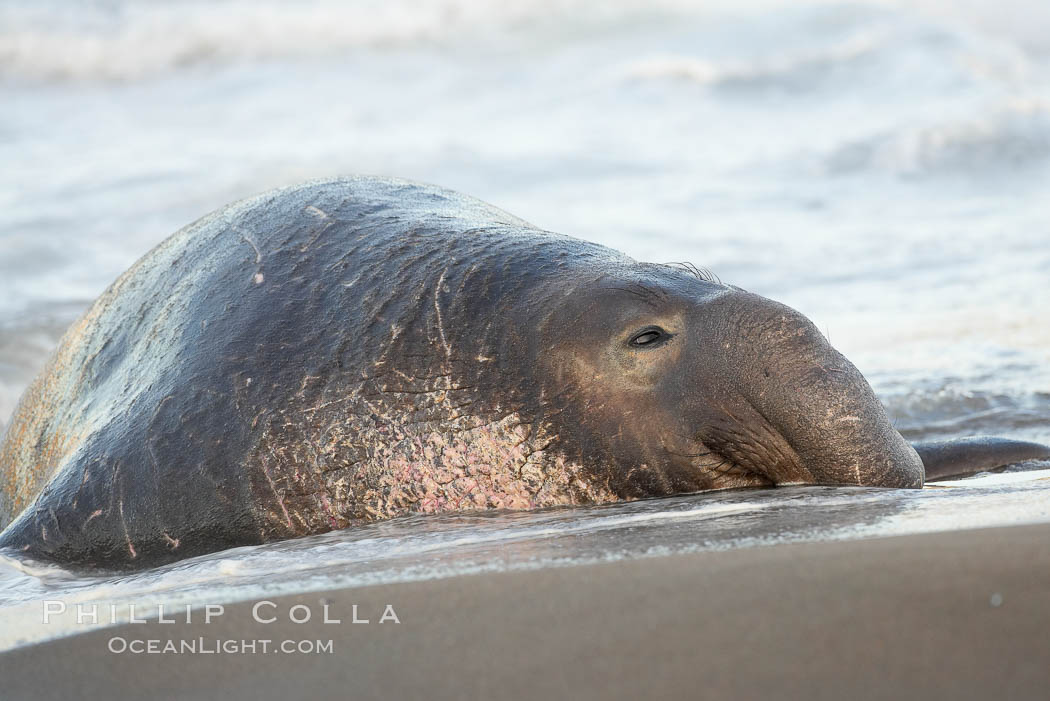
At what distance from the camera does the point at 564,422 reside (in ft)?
12.6

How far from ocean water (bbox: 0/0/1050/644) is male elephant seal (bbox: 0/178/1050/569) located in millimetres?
187

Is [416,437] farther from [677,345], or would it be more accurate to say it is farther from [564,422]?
[677,345]

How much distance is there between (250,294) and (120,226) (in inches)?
409

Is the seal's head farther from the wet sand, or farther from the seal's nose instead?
the wet sand

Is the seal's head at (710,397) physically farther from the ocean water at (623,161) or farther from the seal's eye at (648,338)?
the ocean water at (623,161)

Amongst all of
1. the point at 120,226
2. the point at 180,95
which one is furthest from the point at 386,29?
the point at 120,226

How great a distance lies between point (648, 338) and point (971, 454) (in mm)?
1913

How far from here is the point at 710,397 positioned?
12.6 feet

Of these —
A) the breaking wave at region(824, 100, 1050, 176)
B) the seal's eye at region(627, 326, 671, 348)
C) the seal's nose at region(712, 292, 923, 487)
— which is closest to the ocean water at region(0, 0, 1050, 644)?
the breaking wave at region(824, 100, 1050, 176)

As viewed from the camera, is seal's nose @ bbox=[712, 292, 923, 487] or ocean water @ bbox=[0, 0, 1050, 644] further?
seal's nose @ bbox=[712, 292, 923, 487]

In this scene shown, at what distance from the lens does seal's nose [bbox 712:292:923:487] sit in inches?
148

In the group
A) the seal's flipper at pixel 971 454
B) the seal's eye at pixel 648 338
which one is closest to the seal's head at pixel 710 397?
the seal's eye at pixel 648 338

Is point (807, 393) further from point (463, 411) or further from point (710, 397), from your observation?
point (463, 411)

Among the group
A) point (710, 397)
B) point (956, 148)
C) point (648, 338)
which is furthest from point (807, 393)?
point (956, 148)
